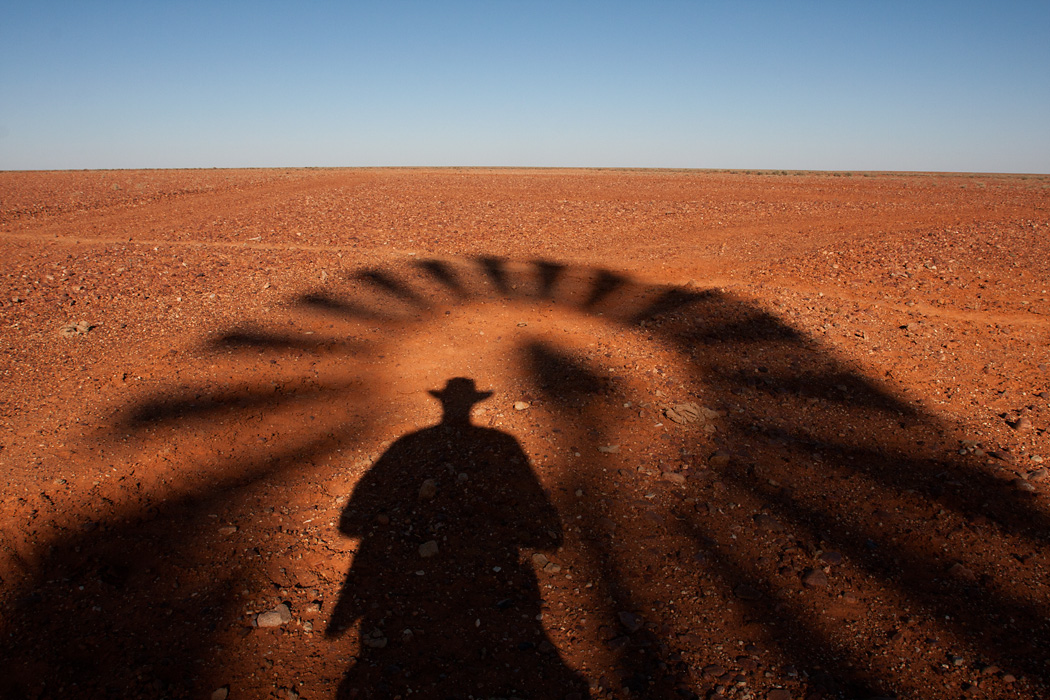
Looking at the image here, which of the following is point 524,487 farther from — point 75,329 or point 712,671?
point 75,329

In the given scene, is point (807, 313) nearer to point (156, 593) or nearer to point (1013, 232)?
point (156, 593)

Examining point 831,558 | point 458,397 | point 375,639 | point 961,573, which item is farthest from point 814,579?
point 458,397

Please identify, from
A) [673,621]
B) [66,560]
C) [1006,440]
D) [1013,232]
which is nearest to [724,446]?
[673,621]

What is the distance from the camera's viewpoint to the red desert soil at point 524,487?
2828 mm

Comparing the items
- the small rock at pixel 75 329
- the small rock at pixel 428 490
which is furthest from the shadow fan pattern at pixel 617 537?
the small rock at pixel 75 329

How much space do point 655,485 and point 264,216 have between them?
1461 centimetres

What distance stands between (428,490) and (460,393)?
1.36 m

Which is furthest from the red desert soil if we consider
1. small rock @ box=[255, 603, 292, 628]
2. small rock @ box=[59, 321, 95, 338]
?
small rock @ box=[59, 321, 95, 338]

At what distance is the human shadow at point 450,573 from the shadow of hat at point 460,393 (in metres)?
0.43

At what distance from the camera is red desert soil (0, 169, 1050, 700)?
2828mm

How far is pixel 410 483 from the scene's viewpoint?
4109 millimetres

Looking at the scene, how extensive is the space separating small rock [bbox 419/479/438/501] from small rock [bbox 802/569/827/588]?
221cm

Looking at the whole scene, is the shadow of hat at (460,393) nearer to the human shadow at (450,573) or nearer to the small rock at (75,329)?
the human shadow at (450,573)

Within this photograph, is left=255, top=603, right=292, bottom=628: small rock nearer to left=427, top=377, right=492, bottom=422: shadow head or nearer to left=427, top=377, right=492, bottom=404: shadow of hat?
left=427, top=377, right=492, bottom=422: shadow head
